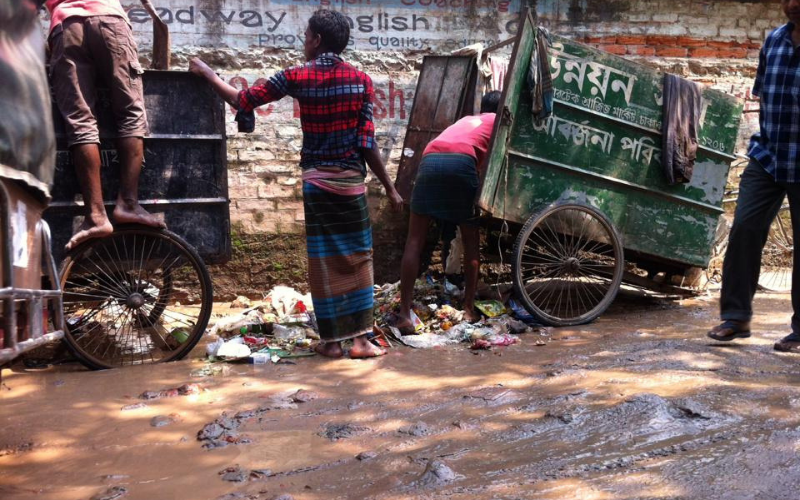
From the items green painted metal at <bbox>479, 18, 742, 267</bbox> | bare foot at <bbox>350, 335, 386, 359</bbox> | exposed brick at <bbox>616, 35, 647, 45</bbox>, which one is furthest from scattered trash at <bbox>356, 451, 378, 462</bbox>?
exposed brick at <bbox>616, 35, 647, 45</bbox>

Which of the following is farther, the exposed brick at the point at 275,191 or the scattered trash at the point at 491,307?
the exposed brick at the point at 275,191

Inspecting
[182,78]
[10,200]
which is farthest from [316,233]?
[10,200]

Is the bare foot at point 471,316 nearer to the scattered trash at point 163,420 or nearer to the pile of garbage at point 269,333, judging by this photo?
the pile of garbage at point 269,333

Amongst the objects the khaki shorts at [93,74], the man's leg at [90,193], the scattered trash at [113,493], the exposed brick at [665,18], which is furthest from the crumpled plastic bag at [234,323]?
the exposed brick at [665,18]

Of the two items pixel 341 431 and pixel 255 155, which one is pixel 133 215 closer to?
pixel 341 431

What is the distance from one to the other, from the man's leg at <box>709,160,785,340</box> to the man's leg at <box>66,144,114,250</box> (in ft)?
11.3

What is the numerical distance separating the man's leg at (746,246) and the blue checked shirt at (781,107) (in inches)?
3.7

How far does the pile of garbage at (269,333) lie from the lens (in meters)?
4.53

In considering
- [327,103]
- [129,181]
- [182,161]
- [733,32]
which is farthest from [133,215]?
[733,32]

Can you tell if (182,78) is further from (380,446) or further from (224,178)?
(380,446)

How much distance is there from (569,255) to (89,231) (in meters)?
3.26

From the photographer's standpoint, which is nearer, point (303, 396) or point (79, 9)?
point (303, 396)

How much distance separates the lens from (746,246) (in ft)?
13.6

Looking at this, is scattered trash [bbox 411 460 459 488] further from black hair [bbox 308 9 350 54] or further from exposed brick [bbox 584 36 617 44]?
exposed brick [bbox 584 36 617 44]
